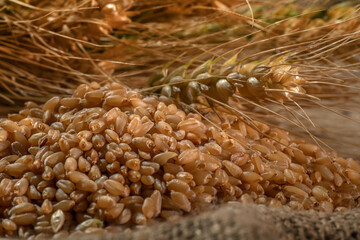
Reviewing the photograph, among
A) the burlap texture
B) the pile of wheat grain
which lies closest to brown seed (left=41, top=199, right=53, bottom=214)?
the pile of wheat grain

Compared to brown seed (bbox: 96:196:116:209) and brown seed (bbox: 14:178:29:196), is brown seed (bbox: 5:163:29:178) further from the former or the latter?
brown seed (bbox: 96:196:116:209)

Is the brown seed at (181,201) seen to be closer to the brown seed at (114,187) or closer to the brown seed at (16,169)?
the brown seed at (114,187)

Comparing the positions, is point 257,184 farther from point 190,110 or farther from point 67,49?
point 67,49

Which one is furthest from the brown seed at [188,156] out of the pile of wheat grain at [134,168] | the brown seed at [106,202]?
the brown seed at [106,202]

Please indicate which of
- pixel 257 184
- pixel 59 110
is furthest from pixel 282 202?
pixel 59 110

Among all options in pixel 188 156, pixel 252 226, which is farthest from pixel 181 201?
pixel 252 226

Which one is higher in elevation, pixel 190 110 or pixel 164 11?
pixel 164 11
